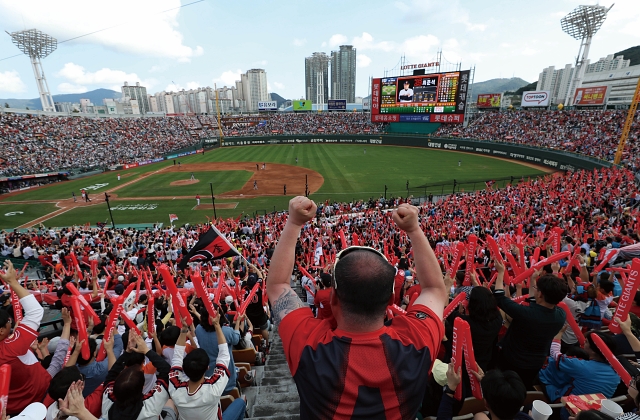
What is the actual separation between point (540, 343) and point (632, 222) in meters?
12.4

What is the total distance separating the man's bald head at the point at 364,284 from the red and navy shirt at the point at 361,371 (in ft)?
0.45

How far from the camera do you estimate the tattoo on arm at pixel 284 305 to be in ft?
6.23

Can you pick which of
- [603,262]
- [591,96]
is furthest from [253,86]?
[603,262]

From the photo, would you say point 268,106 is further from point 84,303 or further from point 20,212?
point 84,303

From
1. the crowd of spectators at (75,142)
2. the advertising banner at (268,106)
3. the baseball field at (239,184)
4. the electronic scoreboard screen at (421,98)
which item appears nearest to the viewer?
the baseball field at (239,184)

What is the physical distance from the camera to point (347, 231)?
53.8ft

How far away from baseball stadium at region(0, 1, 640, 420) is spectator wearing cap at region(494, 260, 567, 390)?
2 centimetres

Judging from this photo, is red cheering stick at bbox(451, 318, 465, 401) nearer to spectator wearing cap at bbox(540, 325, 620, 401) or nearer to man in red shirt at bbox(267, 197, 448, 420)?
man in red shirt at bbox(267, 197, 448, 420)

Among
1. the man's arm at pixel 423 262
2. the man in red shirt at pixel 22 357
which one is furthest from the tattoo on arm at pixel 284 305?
the man in red shirt at pixel 22 357

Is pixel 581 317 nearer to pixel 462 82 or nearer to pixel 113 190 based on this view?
pixel 113 190

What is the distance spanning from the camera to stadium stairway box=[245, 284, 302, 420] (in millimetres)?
4488

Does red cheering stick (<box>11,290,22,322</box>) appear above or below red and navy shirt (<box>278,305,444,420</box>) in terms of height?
below

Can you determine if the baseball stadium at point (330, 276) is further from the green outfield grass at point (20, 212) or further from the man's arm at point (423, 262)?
the green outfield grass at point (20, 212)

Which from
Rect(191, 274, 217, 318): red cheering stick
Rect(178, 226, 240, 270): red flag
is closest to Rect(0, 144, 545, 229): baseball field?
Rect(178, 226, 240, 270): red flag
